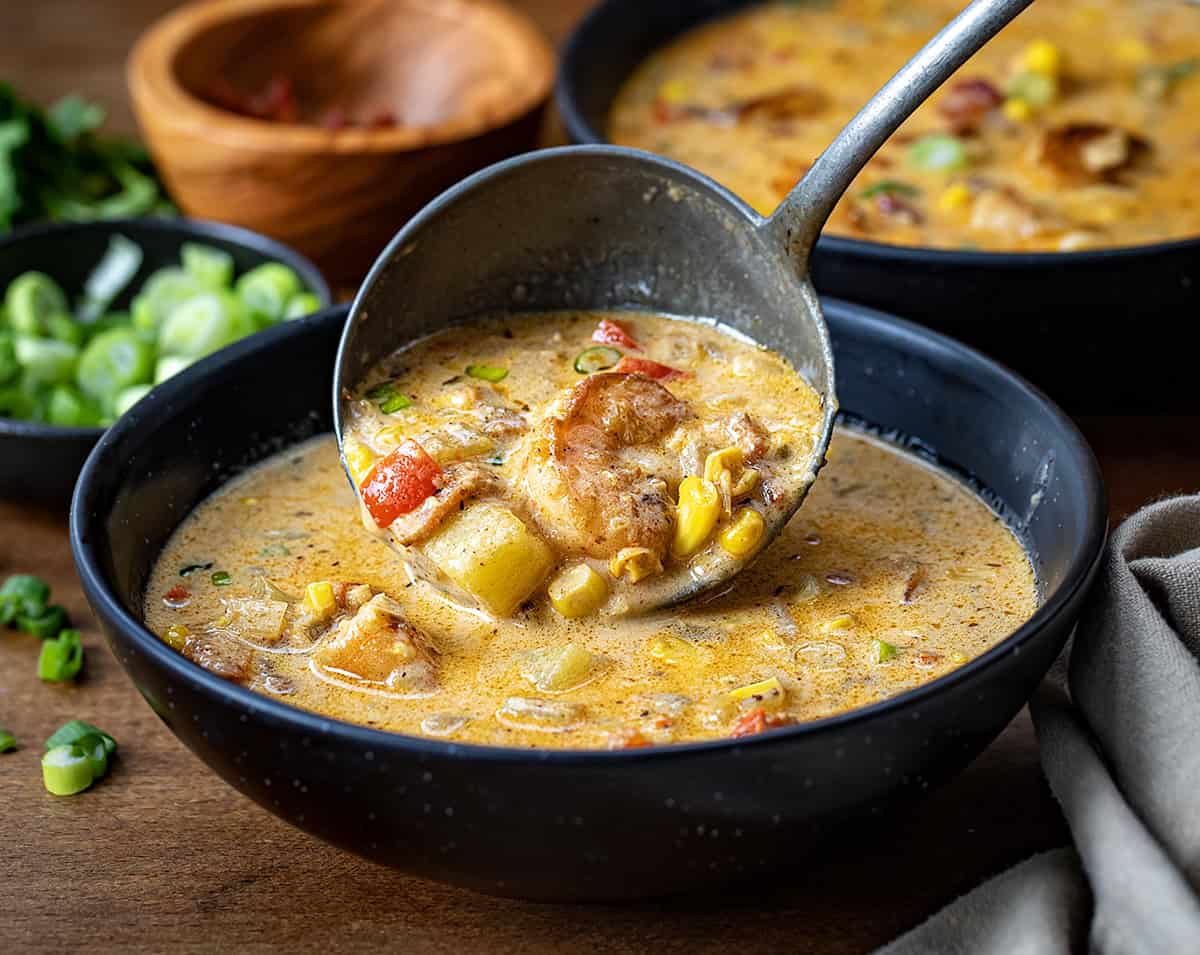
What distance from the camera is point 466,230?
304 centimetres

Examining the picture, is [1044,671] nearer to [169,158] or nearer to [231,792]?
[231,792]

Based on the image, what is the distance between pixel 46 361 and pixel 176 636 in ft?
4.67

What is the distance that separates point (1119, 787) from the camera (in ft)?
8.27

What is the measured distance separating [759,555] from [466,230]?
2.68 ft

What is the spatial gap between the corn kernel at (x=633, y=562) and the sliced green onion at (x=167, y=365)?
1581 mm

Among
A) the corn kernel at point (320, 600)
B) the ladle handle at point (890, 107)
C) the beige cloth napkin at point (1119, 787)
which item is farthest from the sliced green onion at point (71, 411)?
the beige cloth napkin at point (1119, 787)

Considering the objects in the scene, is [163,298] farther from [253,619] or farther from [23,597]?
[253,619]

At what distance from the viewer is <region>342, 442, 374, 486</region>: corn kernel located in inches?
109

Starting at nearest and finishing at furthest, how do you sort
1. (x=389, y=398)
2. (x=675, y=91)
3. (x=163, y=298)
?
(x=389, y=398), (x=163, y=298), (x=675, y=91)

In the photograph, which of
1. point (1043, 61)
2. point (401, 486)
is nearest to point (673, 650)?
point (401, 486)

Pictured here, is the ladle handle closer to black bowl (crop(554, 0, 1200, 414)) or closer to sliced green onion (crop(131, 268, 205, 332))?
black bowl (crop(554, 0, 1200, 414))

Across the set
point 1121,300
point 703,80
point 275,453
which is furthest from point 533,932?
point 703,80

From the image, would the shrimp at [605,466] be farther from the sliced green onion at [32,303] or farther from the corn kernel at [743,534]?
the sliced green onion at [32,303]

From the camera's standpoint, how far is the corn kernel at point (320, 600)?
2.69 m
